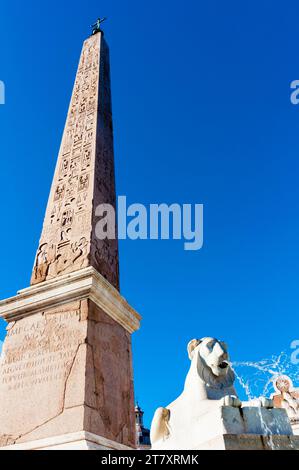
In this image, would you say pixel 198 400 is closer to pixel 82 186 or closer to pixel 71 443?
pixel 71 443

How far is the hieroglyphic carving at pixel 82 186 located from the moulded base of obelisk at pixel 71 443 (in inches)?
75.9

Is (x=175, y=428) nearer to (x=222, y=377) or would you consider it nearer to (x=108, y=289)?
(x=222, y=377)

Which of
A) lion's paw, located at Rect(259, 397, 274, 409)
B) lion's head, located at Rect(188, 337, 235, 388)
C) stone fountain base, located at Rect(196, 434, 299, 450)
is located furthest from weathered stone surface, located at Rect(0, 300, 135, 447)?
lion's paw, located at Rect(259, 397, 274, 409)

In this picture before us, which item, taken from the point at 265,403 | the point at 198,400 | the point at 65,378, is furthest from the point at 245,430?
the point at 65,378

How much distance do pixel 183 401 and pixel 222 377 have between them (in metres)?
0.38

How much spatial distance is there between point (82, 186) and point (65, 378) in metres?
2.91

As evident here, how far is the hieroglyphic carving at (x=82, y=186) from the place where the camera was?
17.3ft

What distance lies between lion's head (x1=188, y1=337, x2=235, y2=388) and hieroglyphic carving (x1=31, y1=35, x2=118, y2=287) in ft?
6.27

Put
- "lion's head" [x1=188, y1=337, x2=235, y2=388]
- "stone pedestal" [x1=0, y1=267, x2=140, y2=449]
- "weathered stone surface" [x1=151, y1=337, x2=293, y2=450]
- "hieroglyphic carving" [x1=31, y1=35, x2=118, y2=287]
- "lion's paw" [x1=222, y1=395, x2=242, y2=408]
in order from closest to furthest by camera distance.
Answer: "weathered stone surface" [x1=151, y1=337, x2=293, y2=450] < "lion's paw" [x1=222, y1=395, x2=242, y2=408] < "lion's head" [x1=188, y1=337, x2=235, y2=388] < "stone pedestal" [x1=0, y1=267, x2=140, y2=449] < "hieroglyphic carving" [x1=31, y1=35, x2=118, y2=287]

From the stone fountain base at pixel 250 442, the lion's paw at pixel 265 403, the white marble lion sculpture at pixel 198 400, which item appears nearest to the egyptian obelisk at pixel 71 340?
the white marble lion sculpture at pixel 198 400

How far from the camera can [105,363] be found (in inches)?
171

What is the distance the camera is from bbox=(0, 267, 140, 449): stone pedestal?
3.75 m

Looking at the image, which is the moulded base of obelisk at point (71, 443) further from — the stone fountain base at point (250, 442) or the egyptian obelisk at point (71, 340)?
the stone fountain base at point (250, 442)

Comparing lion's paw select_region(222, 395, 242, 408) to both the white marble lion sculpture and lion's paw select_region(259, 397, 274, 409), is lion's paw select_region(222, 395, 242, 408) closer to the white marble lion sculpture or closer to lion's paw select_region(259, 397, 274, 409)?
the white marble lion sculpture
